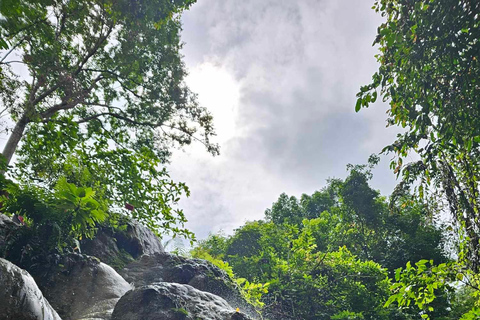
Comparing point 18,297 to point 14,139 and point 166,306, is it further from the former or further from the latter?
point 14,139

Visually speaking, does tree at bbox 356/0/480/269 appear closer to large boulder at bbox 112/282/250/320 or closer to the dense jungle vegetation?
the dense jungle vegetation

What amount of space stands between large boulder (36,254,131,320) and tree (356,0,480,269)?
524cm

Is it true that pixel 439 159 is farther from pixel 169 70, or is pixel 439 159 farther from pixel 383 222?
pixel 383 222

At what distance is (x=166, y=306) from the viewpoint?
4.55 meters

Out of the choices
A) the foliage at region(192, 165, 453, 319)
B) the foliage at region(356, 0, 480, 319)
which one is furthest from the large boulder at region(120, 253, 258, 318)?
the foliage at region(356, 0, 480, 319)

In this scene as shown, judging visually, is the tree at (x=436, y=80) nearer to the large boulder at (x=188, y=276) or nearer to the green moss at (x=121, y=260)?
the large boulder at (x=188, y=276)

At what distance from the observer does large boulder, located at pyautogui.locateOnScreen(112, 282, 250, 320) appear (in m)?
4.38

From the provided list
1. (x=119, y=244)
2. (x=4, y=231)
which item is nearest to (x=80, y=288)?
(x=4, y=231)

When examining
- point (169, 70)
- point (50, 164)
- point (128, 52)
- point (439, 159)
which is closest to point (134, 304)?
point (50, 164)

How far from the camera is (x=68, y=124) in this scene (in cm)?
445

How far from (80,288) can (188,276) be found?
115 inches

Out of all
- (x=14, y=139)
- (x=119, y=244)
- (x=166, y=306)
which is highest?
(x=14, y=139)

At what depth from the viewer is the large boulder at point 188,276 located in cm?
732

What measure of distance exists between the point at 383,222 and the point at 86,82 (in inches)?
873
